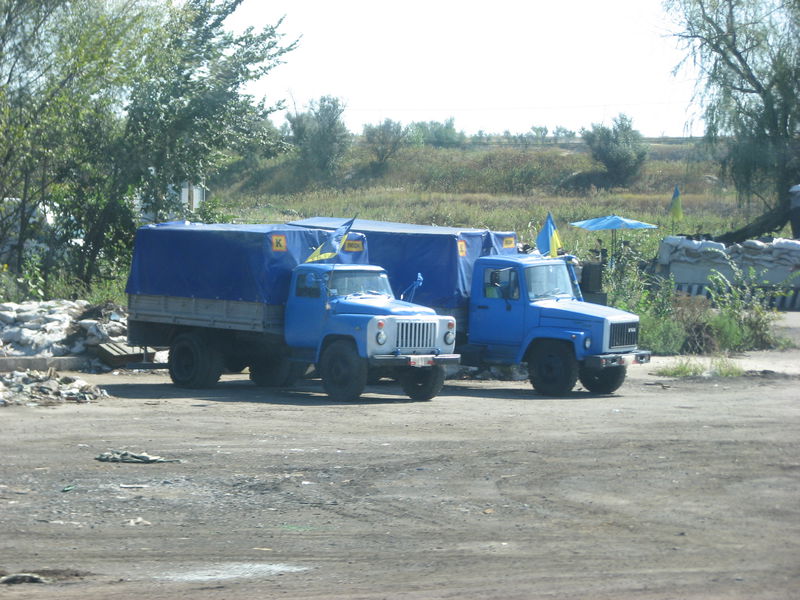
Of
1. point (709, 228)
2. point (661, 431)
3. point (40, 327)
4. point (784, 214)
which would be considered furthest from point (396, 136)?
point (661, 431)

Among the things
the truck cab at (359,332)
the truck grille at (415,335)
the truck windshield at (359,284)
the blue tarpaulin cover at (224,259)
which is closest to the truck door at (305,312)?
the truck cab at (359,332)

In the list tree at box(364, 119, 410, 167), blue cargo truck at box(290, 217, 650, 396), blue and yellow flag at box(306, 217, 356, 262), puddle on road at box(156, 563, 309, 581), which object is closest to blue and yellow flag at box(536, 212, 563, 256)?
blue cargo truck at box(290, 217, 650, 396)

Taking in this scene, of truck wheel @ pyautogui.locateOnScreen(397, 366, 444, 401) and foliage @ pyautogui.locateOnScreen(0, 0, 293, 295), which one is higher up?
foliage @ pyautogui.locateOnScreen(0, 0, 293, 295)

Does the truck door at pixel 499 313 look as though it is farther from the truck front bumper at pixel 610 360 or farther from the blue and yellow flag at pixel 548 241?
the blue and yellow flag at pixel 548 241

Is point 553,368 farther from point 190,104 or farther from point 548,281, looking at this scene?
point 190,104

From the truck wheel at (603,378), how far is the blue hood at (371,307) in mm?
3046

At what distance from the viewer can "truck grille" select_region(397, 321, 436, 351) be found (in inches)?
608

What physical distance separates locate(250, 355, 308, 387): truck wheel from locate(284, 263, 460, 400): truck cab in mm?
1364

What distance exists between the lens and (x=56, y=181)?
25.6 metres

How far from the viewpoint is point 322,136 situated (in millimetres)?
76438

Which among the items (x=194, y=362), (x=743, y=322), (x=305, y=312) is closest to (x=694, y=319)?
(x=743, y=322)

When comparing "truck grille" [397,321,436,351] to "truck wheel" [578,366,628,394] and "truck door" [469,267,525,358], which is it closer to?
"truck door" [469,267,525,358]

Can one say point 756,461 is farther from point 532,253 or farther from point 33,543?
point 532,253

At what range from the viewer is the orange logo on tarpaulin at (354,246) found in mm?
17328
